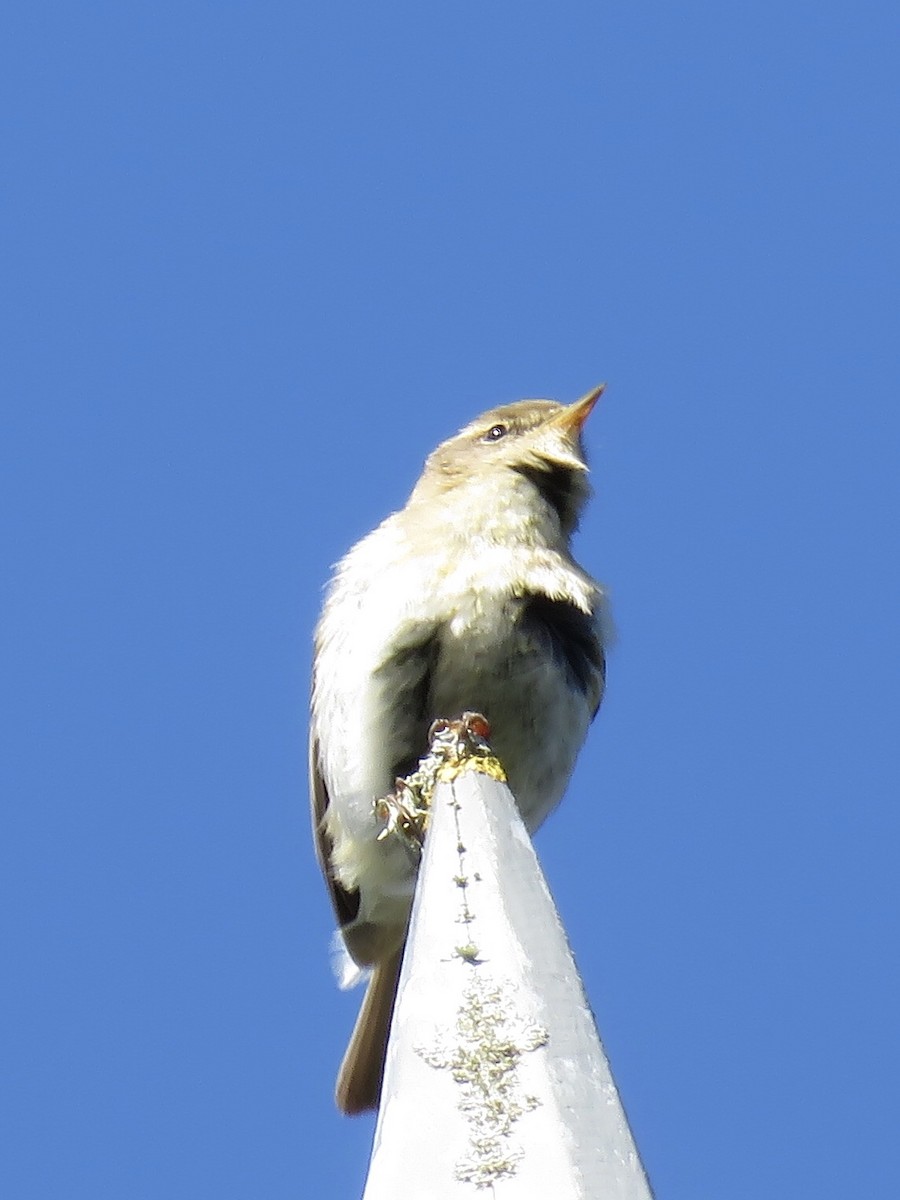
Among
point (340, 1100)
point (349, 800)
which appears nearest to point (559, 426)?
point (349, 800)

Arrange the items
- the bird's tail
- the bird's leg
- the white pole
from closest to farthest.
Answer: the white pole < the bird's leg < the bird's tail

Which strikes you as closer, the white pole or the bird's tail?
the white pole

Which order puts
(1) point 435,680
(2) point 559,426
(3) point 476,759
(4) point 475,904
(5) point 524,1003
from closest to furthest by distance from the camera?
(5) point 524,1003 < (4) point 475,904 < (3) point 476,759 < (1) point 435,680 < (2) point 559,426

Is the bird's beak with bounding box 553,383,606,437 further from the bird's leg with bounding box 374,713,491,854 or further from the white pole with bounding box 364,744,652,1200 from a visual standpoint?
the white pole with bounding box 364,744,652,1200

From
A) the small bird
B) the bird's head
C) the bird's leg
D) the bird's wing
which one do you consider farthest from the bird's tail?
the bird's head

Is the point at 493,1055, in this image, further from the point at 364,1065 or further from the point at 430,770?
the point at 364,1065

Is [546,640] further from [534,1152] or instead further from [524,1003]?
[534,1152]

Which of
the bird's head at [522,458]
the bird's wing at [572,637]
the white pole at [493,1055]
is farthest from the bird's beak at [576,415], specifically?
the white pole at [493,1055]

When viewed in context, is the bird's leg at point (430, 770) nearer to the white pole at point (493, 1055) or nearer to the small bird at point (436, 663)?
the white pole at point (493, 1055)
